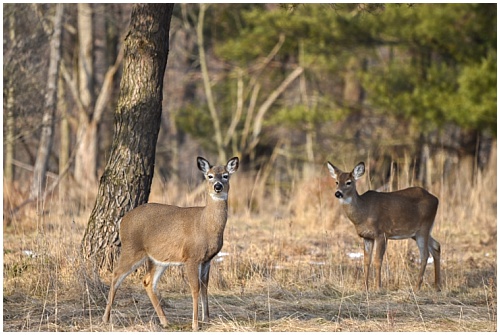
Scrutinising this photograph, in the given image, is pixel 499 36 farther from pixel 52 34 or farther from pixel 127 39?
pixel 52 34

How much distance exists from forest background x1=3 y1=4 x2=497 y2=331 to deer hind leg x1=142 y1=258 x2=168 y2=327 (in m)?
0.39

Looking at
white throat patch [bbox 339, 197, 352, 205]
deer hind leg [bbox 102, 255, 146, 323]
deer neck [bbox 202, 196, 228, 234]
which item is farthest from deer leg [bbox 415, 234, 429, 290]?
deer hind leg [bbox 102, 255, 146, 323]

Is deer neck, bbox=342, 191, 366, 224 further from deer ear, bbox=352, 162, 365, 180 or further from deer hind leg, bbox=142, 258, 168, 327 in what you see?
deer hind leg, bbox=142, 258, 168, 327

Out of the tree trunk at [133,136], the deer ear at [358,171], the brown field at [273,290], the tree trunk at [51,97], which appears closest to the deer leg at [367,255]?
the brown field at [273,290]

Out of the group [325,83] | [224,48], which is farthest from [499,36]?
[325,83]

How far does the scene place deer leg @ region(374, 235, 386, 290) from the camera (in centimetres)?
961

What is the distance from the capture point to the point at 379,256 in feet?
32.0

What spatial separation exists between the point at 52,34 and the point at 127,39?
270 inches

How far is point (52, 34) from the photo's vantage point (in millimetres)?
16000

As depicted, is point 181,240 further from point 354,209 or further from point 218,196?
point 354,209

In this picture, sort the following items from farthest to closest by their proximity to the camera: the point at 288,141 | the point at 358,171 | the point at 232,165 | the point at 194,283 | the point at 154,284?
the point at 288,141 < the point at 358,171 < the point at 232,165 < the point at 154,284 < the point at 194,283

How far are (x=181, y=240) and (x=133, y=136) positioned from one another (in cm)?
228

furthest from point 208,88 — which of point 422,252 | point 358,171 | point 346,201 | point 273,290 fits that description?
point 273,290

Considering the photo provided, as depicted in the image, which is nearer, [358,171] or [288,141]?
[358,171]
